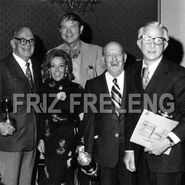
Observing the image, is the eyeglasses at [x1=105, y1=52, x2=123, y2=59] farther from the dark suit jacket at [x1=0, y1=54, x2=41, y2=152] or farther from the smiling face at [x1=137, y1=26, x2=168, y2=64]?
the dark suit jacket at [x1=0, y1=54, x2=41, y2=152]

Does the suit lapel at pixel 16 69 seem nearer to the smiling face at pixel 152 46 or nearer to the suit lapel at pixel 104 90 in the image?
the suit lapel at pixel 104 90

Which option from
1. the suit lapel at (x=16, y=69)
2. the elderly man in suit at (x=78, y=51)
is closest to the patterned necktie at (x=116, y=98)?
the suit lapel at (x=16, y=69)

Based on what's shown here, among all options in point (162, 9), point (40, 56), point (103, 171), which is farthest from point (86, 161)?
point (162, 9)

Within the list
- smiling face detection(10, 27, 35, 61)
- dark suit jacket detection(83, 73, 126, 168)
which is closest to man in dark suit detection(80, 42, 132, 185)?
dark suit jacket detection(83, 73, 126, 168)

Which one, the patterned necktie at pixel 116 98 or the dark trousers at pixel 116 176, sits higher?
the patterned necktie at pixel 116 98

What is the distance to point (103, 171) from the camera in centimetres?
296

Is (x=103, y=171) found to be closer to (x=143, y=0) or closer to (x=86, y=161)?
(x=86, y=161)

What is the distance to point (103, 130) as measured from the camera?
297 centimetres

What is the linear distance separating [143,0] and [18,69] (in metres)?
2.40

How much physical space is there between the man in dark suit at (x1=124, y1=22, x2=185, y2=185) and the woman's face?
0.90 metres

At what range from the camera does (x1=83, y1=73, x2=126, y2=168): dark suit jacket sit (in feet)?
9.62

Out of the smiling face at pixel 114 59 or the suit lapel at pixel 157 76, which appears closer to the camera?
the suit lapel at pixel 157 76

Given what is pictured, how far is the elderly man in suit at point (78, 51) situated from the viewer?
12.4 feet

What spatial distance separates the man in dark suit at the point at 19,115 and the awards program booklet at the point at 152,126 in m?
1.03
